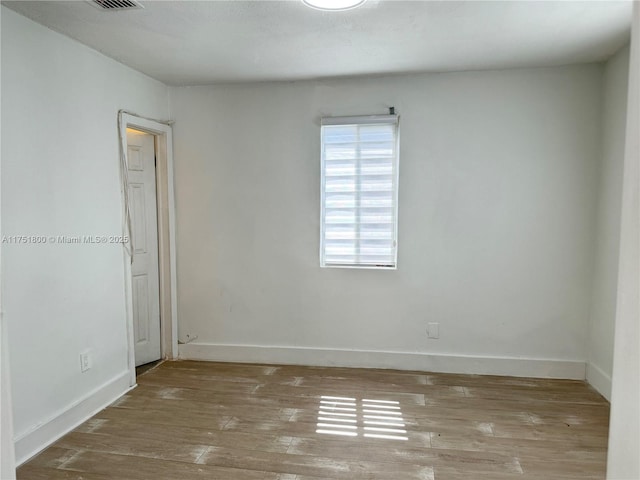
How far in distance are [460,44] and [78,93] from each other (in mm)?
2429

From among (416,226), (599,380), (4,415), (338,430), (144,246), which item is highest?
(416,226)

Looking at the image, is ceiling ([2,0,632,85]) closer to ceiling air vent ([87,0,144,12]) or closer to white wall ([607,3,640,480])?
ceiling air vent ([87,0,144,12])

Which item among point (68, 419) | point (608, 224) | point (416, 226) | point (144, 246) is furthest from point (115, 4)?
point (608, 224)

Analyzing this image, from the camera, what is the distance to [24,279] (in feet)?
7.45

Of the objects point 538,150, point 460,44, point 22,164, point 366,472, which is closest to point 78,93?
point 22,164

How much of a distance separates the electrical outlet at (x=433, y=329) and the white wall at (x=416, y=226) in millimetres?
45

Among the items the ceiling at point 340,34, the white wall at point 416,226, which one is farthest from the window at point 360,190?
the ceiling at point 340,34

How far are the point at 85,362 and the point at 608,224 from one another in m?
3.69

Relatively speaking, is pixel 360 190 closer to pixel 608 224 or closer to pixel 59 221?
pixel 608 224

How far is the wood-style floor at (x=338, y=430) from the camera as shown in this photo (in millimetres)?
2199

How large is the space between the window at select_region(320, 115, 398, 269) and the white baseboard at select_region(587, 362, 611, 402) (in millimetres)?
1668

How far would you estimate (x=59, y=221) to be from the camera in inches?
98.7

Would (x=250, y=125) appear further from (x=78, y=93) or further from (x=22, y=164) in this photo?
(x=22, y=164)

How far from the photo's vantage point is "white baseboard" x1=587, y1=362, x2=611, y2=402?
9.73 feet
